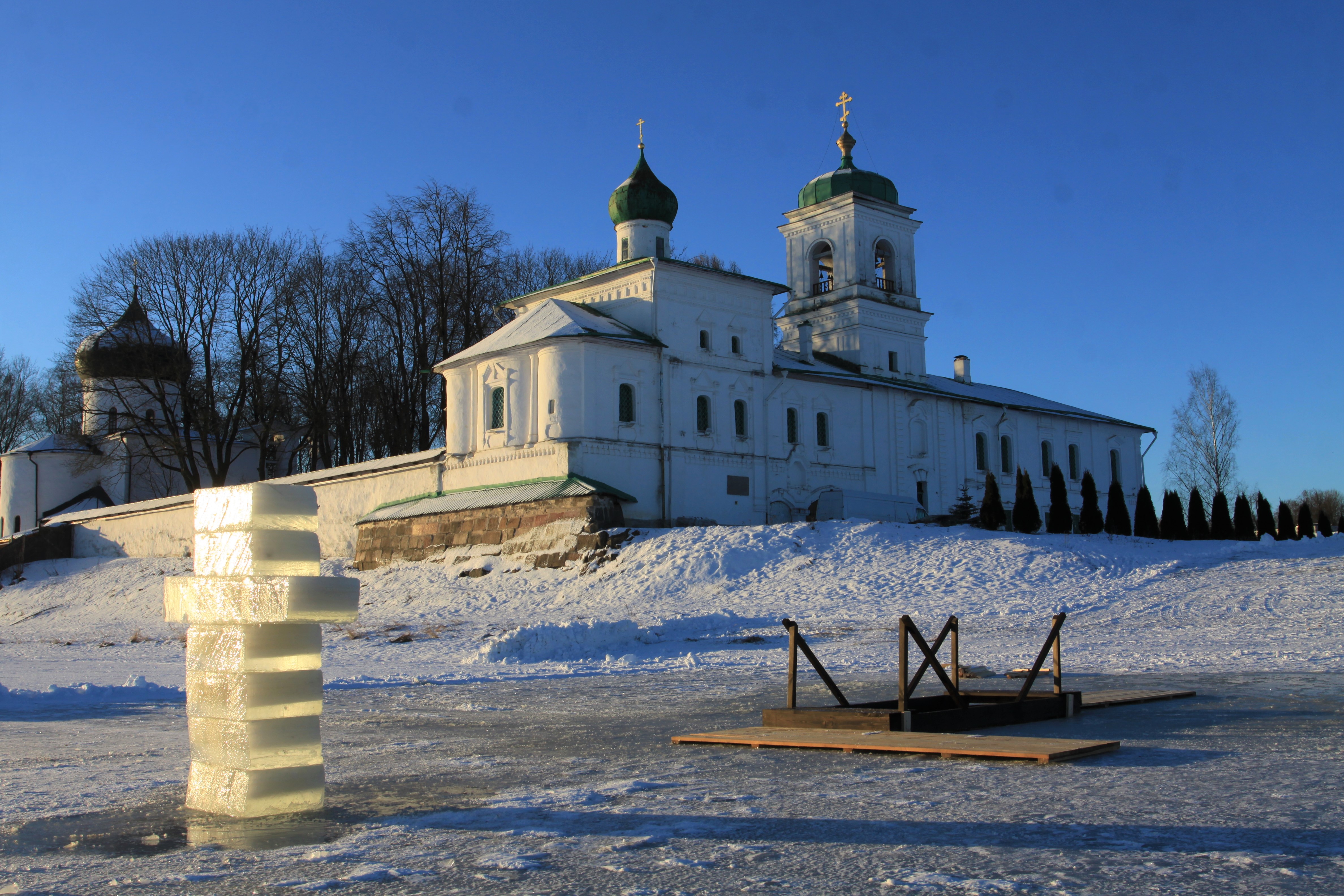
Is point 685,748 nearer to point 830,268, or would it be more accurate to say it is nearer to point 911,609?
point 911,609

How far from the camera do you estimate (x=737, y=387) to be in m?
33.8

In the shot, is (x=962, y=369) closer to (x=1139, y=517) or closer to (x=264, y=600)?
(x=1139, y=517)

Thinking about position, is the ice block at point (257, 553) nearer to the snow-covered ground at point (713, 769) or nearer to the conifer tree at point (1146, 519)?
the snow-covered ground at point (713, 769)

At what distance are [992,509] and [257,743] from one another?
3000 cm

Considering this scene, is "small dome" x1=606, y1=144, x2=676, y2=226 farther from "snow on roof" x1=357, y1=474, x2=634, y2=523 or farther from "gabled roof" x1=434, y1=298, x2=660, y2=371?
"snow on roof" x1=357, y1=474, x2=634, y2=523

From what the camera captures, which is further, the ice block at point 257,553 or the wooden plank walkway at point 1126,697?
the wooden plank walkway at point 1126,697

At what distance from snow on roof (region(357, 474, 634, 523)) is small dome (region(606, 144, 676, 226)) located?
8.87 meters

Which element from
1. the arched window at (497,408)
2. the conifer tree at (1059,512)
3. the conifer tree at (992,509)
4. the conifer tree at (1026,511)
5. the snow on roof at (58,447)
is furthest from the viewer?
the snow on roof at (58,447)

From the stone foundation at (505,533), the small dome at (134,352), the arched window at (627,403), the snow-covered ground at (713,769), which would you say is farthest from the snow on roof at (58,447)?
the snow-covered ground at (713,769)

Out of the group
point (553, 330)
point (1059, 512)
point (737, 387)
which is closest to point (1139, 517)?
point (1059, 512)

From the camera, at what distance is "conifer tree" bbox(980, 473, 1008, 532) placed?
109 ft

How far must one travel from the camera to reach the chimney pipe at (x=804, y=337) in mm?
39906

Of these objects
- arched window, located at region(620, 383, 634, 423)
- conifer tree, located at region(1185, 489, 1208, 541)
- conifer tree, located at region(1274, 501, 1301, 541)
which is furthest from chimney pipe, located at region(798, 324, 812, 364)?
conifer tree, located at region(1274, 501, 1301, 541)

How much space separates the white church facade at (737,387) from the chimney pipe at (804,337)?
0.17 m
